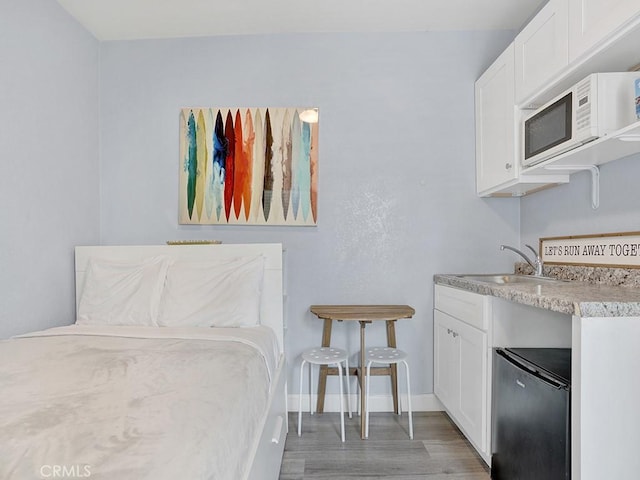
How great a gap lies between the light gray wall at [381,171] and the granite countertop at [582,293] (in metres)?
0.44

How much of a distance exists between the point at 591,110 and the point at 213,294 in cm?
200

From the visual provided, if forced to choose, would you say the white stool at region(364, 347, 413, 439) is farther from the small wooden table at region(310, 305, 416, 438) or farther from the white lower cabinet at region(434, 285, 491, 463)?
the white lower cabinet at region(434, 285, 491, 463)

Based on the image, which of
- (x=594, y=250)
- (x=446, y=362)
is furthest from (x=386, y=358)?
(x=594, y=250)

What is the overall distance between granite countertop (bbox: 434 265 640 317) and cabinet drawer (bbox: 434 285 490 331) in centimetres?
4

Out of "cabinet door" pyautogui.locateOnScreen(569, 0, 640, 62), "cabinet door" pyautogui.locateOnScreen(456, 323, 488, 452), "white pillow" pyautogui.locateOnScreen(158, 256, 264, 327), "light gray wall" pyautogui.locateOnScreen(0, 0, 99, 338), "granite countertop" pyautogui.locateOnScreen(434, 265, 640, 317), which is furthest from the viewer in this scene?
"white pillow" pyautogui.locateOnScreen(158, 256, 264, 327)

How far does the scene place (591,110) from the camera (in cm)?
148

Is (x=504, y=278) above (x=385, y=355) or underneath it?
above

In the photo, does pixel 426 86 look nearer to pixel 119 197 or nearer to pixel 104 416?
pixel 119 197

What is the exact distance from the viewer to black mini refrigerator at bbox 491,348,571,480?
1.27 m

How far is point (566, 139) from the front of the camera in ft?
5.41

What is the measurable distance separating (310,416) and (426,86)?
8.13 feet

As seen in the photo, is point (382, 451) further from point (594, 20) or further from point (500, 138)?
point (594, 20)

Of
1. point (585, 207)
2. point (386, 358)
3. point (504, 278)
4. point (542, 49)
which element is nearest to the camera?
point (542, 49)

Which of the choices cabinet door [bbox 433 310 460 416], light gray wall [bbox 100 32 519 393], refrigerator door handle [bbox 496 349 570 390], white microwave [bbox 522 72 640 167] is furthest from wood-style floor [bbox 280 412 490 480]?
white microwave [bbox 522 72 640 167]
